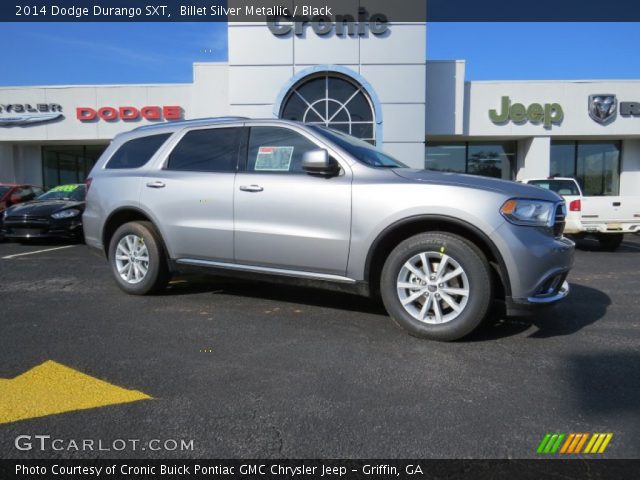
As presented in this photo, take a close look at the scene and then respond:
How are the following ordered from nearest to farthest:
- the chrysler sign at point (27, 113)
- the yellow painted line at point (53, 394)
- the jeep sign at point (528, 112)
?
the yellow painted line at point (53, 394) → the jeep sign at point (528, 112) → the chrysler sign at point (27, 113)

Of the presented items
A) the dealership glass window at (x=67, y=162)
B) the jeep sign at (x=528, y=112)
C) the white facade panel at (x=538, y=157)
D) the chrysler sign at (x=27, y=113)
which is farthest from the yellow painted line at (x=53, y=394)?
the dealership glass window at (x=67, y=162)

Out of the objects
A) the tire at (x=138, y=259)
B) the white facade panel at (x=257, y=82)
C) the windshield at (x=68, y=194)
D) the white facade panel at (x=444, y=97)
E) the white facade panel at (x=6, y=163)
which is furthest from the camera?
the white facade panel at (x=6, y=163)

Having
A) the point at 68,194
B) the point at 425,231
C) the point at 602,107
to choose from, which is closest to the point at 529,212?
the point at 425,231

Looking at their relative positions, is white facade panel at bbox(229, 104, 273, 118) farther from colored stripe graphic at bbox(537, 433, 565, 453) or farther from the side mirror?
colored stripe graphic at bbox(537, 433, 565, 453)

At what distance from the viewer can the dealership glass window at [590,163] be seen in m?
20.5

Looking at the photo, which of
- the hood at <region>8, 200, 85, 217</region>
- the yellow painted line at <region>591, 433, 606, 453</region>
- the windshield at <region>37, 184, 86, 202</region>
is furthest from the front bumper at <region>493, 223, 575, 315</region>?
the windshield at <region>37, 184, 86, 202</region>

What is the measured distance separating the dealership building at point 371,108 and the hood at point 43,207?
24.8 feet

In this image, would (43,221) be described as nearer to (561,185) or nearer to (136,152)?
(136,152)

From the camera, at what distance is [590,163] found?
20.7 m

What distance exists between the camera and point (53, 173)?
22203 millimetres

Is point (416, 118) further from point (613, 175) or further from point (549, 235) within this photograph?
point (549, 235)

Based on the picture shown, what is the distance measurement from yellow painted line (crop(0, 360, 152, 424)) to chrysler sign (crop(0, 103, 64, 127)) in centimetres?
1998

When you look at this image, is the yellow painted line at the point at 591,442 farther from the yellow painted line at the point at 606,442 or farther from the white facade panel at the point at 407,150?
the white facade panel at the point at 407,150

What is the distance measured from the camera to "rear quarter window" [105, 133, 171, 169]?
5.01 metres
